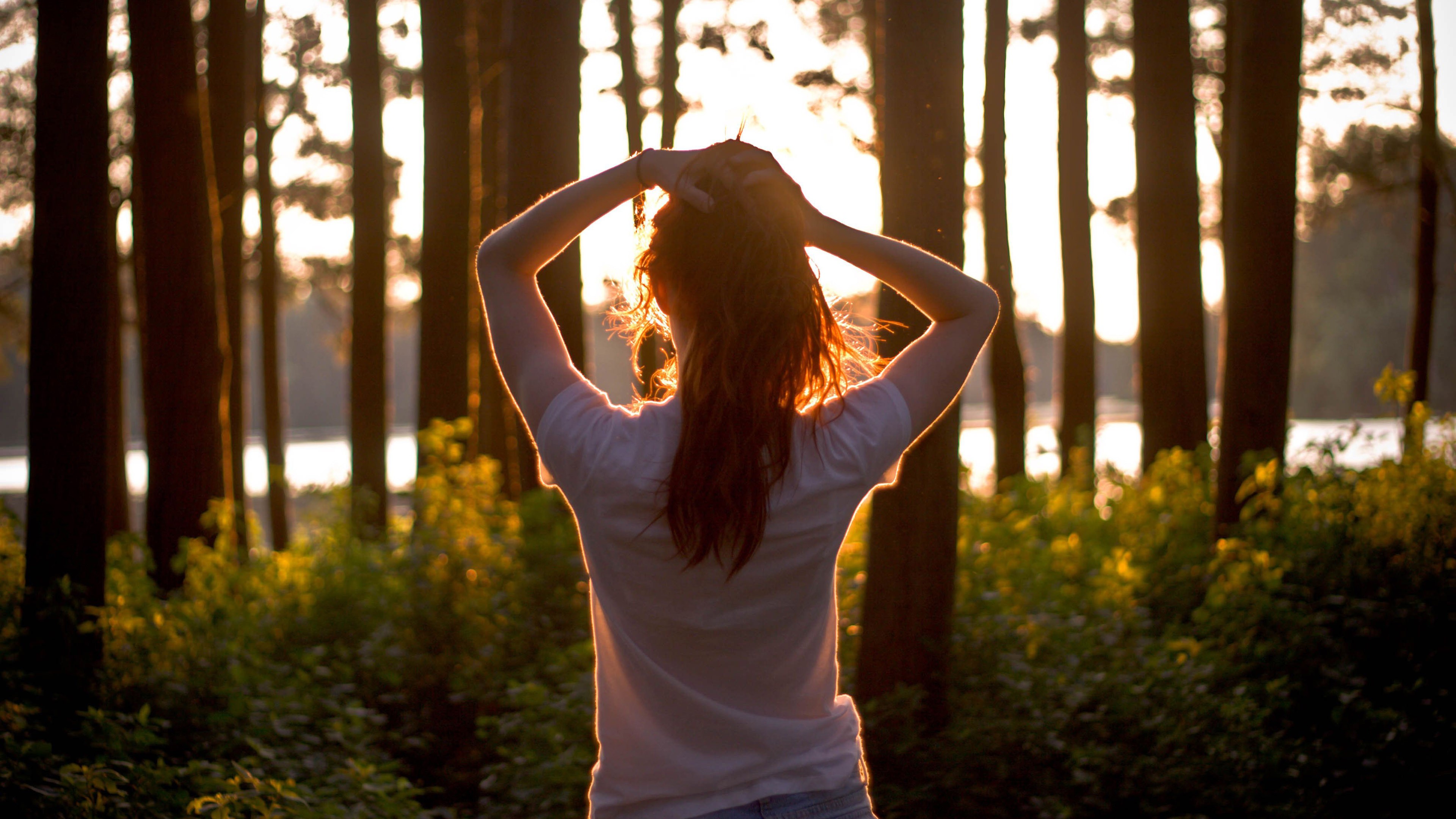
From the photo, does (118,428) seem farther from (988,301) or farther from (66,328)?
(988,301)

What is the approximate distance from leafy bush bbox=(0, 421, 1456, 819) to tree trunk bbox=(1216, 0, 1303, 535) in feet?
1.59

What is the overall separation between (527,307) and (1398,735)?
18.1 ft

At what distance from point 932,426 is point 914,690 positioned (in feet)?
4.66

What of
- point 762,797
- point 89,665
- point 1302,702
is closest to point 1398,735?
point 1302,702

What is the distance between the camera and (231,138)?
13.0m

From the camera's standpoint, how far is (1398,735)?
17.1 feet

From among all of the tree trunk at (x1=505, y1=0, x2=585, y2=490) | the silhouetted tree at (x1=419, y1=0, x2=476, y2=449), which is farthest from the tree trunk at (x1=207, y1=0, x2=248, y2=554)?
the tree trunk at (x1=505, y1=0, x2=585, y2=490)

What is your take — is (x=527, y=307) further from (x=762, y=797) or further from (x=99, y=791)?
(x=99, y=791)

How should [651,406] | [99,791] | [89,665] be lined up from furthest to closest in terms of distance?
[89,665]
[99,791]
[651,406]

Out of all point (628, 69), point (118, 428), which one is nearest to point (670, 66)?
point (628, 69)

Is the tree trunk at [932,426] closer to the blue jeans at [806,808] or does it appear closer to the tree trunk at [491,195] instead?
the blue jeans at [806,808]

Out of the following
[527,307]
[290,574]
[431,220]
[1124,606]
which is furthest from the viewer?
[431,220]

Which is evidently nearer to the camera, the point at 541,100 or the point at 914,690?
the point at 914,690

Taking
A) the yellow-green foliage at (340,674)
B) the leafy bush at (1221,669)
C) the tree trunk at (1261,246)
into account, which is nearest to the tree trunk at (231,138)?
the yellow-green foliage at (340,674)
